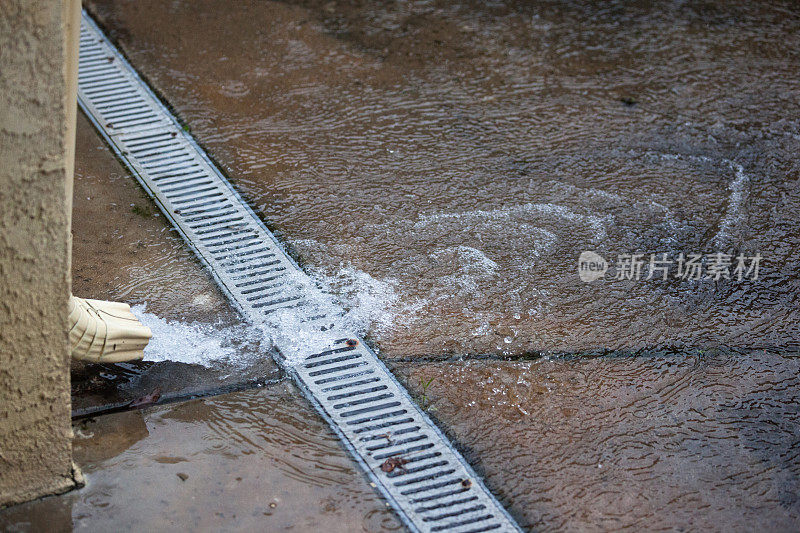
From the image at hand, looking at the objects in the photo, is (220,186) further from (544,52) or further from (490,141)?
(544,52)

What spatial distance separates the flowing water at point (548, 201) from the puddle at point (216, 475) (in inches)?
14.3

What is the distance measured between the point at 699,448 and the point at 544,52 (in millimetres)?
2580

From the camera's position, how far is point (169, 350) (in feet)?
8.33

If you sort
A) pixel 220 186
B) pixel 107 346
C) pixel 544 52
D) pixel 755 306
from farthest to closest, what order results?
pixel 544 52
pixel 220 186
pixel 755 306
pixel 107 346

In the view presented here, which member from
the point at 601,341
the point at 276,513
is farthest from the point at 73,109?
the point at 601,341

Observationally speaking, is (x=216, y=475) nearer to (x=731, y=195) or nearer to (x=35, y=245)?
(x=35, y=245)

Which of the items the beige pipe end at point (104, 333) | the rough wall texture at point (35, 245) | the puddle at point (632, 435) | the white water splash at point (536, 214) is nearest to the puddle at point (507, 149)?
the white water splash at point (536, 214)

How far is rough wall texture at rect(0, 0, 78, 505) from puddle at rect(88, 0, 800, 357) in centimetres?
101

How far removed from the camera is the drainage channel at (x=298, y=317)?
7.14 feet

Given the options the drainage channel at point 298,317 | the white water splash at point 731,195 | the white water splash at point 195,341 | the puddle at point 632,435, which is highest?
the white water splash at point 731,195

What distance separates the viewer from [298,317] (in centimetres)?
272

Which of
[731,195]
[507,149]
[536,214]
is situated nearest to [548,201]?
[536,214]

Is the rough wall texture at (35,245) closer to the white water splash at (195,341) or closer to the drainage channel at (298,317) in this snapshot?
the white water splash at (195,341)

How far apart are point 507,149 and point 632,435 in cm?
158
